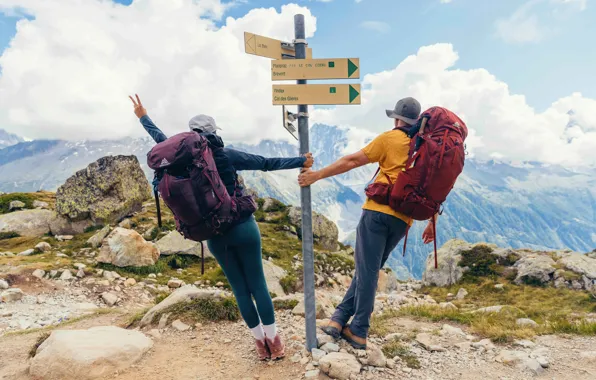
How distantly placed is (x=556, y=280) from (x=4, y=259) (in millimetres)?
25065

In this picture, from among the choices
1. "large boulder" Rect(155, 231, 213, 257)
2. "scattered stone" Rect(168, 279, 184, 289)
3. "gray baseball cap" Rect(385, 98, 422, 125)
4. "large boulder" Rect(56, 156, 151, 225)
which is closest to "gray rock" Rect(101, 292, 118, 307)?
"scattered stone" Rect(168, 279, 184, 289)

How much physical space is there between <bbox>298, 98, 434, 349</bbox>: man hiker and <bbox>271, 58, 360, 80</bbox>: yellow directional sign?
33.0 inches

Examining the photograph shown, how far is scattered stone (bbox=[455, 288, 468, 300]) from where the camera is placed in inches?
766

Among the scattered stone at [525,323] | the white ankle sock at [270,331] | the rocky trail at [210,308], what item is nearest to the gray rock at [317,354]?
the rocky trail at [210,308]

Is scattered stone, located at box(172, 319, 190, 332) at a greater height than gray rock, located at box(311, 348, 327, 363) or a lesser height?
lesser

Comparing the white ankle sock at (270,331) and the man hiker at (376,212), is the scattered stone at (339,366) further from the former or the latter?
the white ankle sock at (270,331)

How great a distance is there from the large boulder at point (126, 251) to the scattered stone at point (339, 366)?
10592 millimetres

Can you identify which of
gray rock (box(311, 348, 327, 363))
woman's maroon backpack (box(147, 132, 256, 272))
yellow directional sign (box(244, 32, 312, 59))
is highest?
yellow directional sign (box(244, 32, 312, 59))

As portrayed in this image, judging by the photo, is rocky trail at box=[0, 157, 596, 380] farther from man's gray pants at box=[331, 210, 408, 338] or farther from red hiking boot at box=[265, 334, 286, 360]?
man's gray pants at box=[331, 210, 408, 338]

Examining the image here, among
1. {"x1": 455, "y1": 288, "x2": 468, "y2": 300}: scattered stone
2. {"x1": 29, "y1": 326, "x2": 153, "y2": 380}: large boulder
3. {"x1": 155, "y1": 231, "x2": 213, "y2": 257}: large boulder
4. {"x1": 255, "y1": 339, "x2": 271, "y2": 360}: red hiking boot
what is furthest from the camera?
{"x1": 455, "y1": 288, "x2": 468, "y2": 300}: scattered stone

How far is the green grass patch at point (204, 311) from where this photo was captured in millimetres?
7223

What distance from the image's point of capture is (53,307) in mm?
10242

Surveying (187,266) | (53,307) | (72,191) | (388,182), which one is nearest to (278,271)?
(187,266)

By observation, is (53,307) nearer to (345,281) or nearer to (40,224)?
(40,224)
